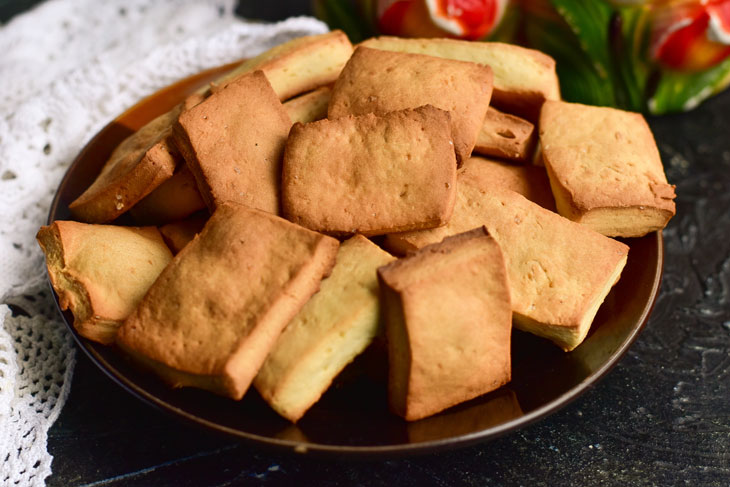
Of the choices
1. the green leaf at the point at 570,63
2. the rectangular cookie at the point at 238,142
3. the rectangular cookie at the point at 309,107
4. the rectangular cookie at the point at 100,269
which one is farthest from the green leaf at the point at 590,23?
the rectangular cookie at the point at 100,269

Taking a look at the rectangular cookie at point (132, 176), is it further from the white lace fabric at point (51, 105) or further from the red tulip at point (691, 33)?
the red tulip at point (691, 33)

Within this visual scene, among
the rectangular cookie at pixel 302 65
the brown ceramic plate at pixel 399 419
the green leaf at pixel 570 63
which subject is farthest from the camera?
the green leaf at pixel 570 63

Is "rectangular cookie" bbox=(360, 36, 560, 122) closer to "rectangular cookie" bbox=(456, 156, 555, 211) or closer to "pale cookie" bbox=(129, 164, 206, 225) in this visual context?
"rectangular cookie" bbox=(456, 156, 555, 211)

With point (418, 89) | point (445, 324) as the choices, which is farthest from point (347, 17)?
point (445, 324)

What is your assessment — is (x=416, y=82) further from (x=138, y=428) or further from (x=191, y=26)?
(x=191, y=26)

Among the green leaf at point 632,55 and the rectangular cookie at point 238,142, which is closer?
the rectangular cookie at point 238,142

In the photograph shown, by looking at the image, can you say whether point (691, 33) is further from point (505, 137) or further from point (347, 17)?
point (347, 17)

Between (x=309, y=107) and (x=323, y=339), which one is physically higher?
(x=309, y=107)

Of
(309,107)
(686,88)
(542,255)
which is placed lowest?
(686,88)
